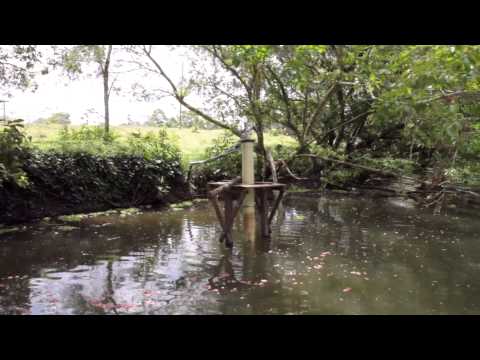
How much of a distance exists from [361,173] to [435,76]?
11140 mm

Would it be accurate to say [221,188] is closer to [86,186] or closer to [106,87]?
[86,186]

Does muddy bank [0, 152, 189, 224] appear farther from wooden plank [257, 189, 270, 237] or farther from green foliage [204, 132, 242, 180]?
wooden plank [257, 189, 270, 237]

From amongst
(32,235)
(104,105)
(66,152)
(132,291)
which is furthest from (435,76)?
(104,105)

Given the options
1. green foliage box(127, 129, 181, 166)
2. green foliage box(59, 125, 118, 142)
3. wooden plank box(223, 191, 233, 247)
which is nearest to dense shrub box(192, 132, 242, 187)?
green foliage box(127, 129, 181, 166)

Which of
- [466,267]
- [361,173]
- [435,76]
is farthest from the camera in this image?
[361,173]

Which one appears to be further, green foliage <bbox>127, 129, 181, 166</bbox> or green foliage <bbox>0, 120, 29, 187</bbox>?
green foliage <bbox>127, 129, 181, 166</bbox>

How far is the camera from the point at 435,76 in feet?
19.8

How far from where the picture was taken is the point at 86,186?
10836 mm

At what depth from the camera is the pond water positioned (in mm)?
4848

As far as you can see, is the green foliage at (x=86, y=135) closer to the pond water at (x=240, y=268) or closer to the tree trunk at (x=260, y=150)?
the pond water at (x=240, y=268)

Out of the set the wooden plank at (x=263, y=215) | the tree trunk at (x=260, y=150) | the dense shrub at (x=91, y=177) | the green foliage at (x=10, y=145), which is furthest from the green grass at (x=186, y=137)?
the green foliage at (x=10, y=145)

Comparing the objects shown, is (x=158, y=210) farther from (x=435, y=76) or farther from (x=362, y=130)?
(x=362, y=130)

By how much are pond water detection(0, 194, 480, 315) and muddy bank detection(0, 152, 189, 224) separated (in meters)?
0.82

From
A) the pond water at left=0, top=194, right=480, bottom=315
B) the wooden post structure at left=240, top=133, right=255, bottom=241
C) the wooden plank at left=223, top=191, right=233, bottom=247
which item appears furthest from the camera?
the wooden post structure at left=240, top=133, right=255, bottom=241
